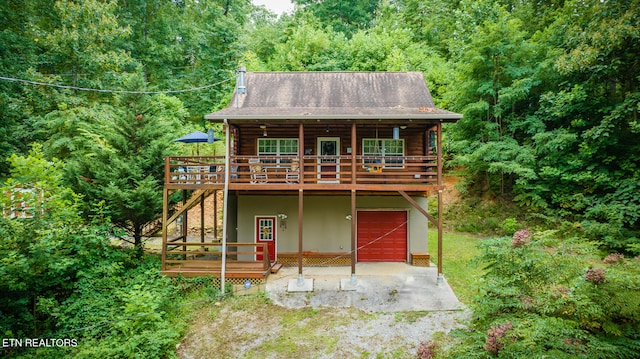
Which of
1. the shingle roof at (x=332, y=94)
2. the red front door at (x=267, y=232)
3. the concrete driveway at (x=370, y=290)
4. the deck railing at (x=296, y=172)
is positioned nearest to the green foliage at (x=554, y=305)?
the concrete driveway at (x=370, y=290)

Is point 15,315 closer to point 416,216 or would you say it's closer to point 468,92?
point 416,216

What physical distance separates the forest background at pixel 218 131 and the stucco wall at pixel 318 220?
3.23 m

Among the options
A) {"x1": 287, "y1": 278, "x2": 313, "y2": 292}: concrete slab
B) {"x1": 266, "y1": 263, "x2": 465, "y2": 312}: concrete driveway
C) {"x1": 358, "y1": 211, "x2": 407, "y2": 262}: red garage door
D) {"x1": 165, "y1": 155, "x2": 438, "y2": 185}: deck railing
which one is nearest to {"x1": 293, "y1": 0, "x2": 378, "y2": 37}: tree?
{"x1": 165, "y1": 155, "x2": 438, "y2": 185}: deck railing

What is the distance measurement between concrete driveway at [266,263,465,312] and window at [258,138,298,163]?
4483mm

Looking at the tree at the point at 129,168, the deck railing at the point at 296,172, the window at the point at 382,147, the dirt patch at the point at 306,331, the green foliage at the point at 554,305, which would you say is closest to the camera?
the green foliage at the point at 554,305

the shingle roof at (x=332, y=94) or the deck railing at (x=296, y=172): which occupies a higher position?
the shingle roof at (x=332, y=94)

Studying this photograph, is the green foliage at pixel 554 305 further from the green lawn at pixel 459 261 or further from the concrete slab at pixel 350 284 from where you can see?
the concrete slab at pixel 350 284

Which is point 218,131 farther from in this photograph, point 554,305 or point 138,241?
point 554,305

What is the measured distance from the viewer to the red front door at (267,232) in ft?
40.6

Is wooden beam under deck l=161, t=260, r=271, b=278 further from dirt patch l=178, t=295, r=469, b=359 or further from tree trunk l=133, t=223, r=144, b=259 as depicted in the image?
tree trunk l=133, t=223, r=144, b=259

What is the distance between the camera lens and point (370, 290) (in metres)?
9.72

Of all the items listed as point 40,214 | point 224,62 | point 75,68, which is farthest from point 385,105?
point 224,62

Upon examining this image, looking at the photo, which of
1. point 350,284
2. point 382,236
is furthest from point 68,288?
point 382,236

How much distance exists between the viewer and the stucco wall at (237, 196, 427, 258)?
12344mm
